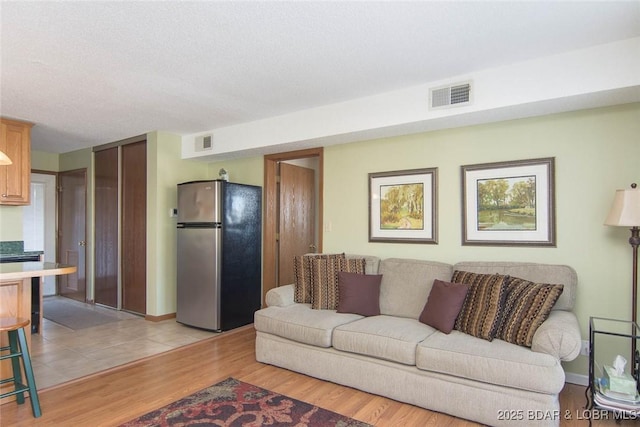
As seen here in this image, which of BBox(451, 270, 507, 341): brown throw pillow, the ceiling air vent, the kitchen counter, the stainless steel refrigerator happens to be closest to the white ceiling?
the ceiling air vent

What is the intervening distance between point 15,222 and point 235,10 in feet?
13.3

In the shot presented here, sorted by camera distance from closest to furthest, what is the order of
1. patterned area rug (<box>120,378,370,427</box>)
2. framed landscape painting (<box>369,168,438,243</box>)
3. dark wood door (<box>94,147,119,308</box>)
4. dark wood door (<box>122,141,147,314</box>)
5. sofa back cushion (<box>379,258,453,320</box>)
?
patterned area rug (<box>120,378,370,427</box>) < sofa back cushion (<box>379,258,453,320</box>) < framed landscape painting (<box>369,168,438,243</box>) < dark wood door (<box>122,141,147,314</box>) < dark wood door (<box>94,147,119,308</box>)

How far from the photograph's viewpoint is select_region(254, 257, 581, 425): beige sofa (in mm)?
2203

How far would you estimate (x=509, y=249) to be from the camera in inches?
124

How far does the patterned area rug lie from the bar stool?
2.21 feet

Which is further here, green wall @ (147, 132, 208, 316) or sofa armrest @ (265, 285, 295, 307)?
green wall @ (147, 132, 208, 316)

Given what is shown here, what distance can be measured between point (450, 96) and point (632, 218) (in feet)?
4.82

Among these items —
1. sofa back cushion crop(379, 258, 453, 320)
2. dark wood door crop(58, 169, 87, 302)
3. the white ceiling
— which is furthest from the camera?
dark wood door crop(58, 169, 87, 302)

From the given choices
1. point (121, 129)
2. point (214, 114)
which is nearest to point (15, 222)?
point (121, 129)

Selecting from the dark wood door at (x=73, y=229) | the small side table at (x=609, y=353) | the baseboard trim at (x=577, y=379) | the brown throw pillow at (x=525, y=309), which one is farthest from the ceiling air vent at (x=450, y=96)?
the dark wood door at (x=73, y=229)

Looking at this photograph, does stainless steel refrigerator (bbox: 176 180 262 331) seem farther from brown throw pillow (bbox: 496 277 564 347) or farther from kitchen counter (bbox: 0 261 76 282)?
brown throw pillow (bbox: 496 277 564 347)

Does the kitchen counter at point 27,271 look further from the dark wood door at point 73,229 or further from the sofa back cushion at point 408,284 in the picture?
the dark wood door at point 73,229

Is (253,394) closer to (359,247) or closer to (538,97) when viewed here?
(359,247)

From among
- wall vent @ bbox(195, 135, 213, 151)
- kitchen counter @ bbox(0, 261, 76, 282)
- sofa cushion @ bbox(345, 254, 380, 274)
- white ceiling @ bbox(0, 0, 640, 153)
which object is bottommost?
sofa cushion @ bbox(345, 254, 380, 274)
